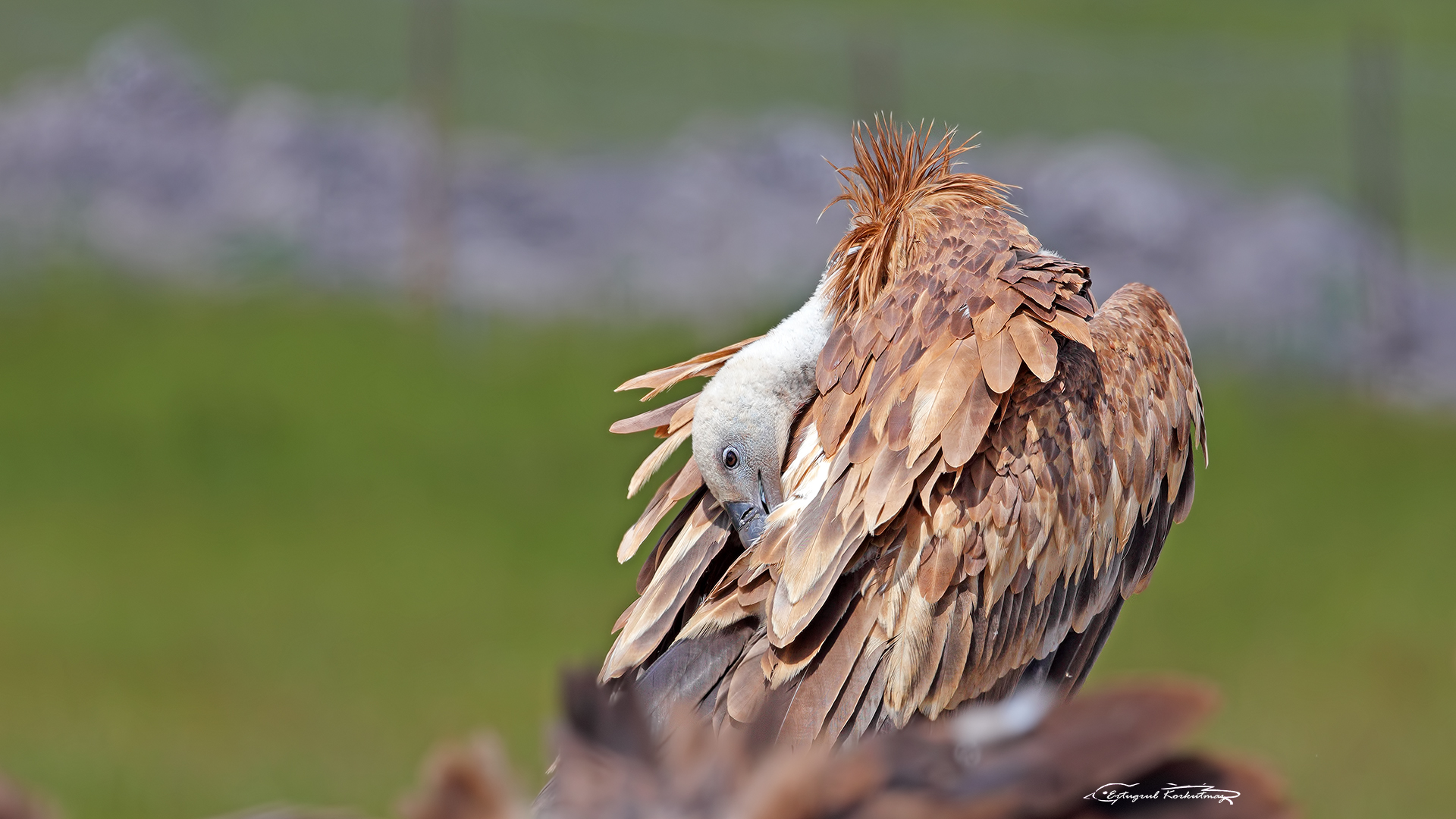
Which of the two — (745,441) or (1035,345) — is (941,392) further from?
(745,441)

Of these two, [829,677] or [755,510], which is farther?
[755,510]

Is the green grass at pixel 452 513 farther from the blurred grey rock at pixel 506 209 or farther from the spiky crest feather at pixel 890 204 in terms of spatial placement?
the spiky crest feather at pixel 890 204

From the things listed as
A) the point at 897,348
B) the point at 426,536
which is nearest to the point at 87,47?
the point at 426,536

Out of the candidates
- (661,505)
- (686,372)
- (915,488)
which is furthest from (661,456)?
(915,488)

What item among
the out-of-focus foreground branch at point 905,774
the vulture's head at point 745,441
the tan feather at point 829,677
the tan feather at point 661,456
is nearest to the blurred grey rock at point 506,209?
the tan feather at point 661,456

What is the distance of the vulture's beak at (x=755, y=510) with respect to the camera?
2391mm

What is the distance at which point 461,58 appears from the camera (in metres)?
8.30

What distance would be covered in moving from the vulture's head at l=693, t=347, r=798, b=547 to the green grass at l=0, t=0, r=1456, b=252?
608 centimetres

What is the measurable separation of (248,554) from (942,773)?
669 centimetres

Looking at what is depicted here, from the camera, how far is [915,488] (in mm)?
2266

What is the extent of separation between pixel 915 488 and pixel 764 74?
6882 mm

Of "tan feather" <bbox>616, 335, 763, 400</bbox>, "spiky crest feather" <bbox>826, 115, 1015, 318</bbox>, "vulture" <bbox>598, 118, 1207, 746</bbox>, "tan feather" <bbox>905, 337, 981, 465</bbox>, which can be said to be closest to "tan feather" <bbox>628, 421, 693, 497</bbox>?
"vulture" <bbox>598, 118, 1207, 746</bbox>

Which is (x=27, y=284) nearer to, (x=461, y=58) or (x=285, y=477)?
(x=285, y=477)

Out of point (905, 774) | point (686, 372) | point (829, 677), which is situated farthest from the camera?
point (686, 372)
